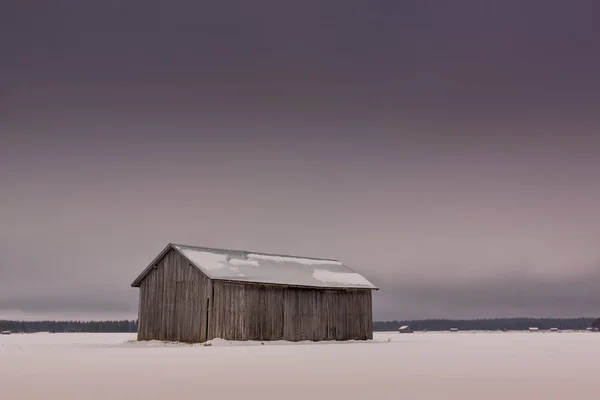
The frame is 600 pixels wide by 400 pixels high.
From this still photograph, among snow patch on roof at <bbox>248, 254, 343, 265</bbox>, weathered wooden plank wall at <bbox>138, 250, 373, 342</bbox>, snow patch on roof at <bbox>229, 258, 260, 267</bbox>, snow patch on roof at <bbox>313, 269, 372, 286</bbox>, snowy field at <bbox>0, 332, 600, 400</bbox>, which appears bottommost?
snowy field at <bbox>0, 332, 600, 400</bbox>

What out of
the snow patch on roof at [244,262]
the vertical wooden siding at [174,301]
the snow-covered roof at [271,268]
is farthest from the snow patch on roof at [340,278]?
the vertical wooden siding at [174,301]

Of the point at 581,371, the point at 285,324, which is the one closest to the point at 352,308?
the point at 285,324

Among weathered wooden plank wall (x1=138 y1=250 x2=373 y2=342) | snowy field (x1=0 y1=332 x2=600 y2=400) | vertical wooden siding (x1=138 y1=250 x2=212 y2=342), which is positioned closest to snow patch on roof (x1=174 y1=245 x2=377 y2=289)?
weathered wooden plank wall (x1=138 y1=250 x2=373 y2=342)

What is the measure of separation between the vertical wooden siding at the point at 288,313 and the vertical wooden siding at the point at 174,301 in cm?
112

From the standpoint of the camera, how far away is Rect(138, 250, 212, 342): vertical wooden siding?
42094mm

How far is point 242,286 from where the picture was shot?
43812 mm

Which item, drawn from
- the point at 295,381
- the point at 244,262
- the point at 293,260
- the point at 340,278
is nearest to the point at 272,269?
the point at 244,262

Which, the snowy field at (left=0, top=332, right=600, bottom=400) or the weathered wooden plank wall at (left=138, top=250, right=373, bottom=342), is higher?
the weathered wooden plank wall at (left=138, top=250, right=373, bottom=342)

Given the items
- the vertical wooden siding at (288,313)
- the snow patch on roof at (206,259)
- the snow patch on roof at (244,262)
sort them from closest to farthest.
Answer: the vertical wooden siding at (288,313) → the snow patch on roof at (206,259) → the snow patch on roof at (244,262)

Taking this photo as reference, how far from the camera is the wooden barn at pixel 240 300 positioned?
42.2 meters

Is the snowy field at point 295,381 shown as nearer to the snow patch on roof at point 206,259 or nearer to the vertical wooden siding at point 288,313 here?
the vertical wooden siding at point 288,313

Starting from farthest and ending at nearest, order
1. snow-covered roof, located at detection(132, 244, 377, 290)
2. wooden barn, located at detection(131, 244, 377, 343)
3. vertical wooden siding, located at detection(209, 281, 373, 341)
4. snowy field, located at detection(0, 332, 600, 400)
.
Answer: snow-covered roof, located at detection(132, 244, 377, 290), vertical wooden siding, located at detection(209, 281, 373, 341), wooden barn, located at detection(131, 244, 377, 343), snowy field, located at detection(0, 332, 600, 400)

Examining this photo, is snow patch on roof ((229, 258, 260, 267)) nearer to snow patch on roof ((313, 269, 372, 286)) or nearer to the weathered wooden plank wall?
the weathered wooden plank wall

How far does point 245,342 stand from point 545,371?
2658cm
